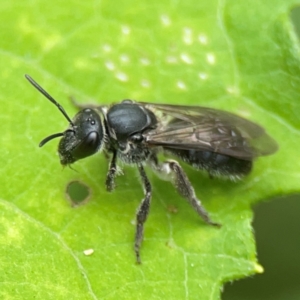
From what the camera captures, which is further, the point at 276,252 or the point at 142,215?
the point at 276,252

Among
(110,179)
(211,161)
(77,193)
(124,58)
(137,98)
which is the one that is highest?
(124,58)

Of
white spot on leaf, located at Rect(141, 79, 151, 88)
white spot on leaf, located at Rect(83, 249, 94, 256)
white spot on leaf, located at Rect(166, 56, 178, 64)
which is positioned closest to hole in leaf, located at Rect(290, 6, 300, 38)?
white spot on leaf, located at Rect(166, 56, 178, 64)

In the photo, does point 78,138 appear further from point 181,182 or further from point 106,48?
point 106,48

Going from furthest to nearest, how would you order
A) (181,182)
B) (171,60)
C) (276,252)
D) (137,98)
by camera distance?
(276,252)
(171,60)
(137,98)
(181,182)

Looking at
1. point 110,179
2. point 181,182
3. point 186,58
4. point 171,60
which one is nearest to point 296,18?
point 186,58

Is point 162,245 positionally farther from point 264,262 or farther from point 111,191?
point 264,262

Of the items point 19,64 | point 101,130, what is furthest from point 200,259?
point 19,64

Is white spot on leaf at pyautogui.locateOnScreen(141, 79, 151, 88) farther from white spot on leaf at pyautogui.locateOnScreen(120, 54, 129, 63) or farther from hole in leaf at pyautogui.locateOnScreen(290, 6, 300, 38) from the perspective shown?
hole in leaf at pyautogui.locateOnScreen(290, 6, 300, 38)
